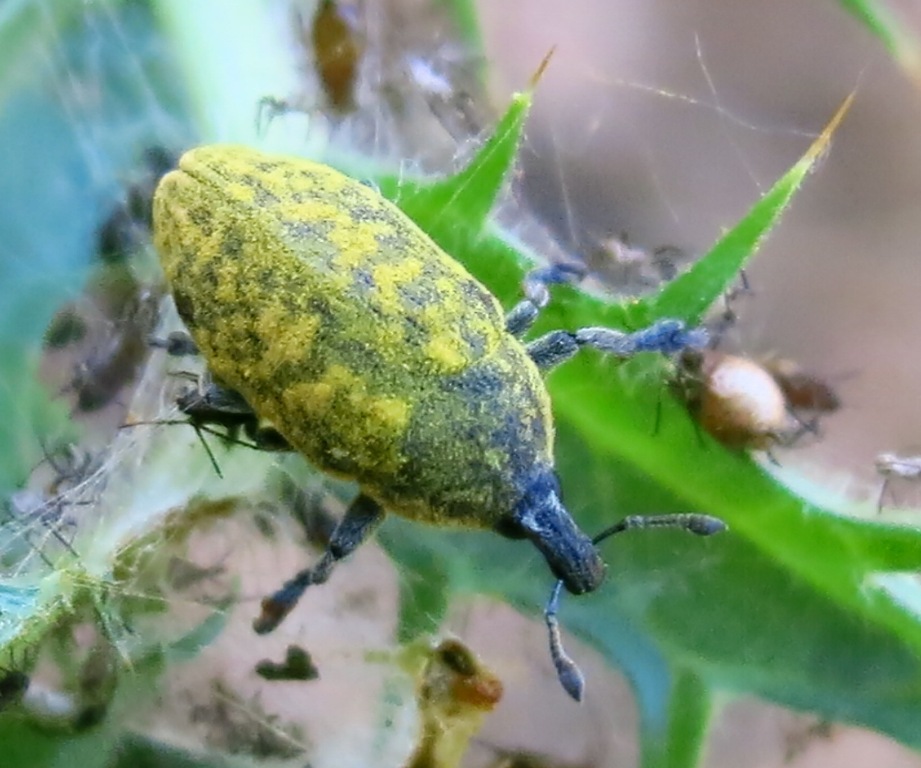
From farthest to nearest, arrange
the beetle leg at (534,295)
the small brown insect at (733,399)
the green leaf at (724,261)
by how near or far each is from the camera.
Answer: the beetle leg at (534,295) → the small brown insect at (733,399) → the green leaf at (724,261)

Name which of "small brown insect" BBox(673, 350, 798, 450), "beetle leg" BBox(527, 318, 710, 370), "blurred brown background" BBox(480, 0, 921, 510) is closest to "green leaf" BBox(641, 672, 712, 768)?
"small brown insect" BBox(673, 350, 798, 450)

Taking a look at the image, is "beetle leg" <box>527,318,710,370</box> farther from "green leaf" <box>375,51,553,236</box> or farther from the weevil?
"green leaf" <box>375,51,553,236</box>

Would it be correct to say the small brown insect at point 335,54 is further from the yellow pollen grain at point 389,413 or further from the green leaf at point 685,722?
the green leaf at point 685,722

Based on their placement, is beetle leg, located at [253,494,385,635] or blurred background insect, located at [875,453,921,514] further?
blurred background insect, located at [875,453,921,514]

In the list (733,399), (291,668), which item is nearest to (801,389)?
(733,399)

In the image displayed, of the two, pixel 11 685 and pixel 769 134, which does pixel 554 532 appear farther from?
pixel 769 134

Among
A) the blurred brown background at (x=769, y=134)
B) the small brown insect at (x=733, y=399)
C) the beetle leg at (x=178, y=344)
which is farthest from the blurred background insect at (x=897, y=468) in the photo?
the beetle leg at (x=178, y=344)

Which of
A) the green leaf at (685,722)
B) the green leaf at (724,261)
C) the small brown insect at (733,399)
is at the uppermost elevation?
the green leaf at (724,261)

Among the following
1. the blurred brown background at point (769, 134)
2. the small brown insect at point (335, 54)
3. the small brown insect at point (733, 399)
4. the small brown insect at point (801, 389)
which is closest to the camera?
the small brown insect at point (733, 399)
